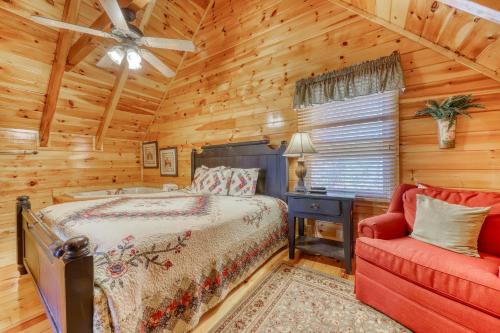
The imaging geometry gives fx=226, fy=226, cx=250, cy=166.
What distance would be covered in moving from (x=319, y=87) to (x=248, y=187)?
4.90ft

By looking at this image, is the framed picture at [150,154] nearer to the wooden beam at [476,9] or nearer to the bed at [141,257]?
the bed at [141,257]

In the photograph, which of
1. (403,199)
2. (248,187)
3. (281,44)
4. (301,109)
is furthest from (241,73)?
(403,199)

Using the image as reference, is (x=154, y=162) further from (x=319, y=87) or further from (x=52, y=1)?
(x=319, y=87)

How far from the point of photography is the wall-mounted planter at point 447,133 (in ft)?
6.51

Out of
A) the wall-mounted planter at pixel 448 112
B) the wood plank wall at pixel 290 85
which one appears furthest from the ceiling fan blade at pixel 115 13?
the wall-mounted planter at pixel 448 112

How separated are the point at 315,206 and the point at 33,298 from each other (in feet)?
8.47

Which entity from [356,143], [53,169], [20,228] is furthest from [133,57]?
Result: [53,169]

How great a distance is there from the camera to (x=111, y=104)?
3705 mm

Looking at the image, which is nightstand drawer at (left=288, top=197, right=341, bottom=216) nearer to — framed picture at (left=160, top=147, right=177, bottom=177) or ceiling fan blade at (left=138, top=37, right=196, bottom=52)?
ceiling fan blade at (left=138, top=37, right=196, bottom=52)

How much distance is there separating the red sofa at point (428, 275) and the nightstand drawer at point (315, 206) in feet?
1.38

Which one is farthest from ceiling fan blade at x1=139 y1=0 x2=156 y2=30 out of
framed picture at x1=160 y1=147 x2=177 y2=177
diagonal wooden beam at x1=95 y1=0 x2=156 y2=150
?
framed picture at x1=160 y1=147 x2=177 y2=177

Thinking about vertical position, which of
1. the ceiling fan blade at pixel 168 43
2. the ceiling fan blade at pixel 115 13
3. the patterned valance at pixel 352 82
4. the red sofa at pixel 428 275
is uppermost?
the ceiling fan blade at pixel 115 13

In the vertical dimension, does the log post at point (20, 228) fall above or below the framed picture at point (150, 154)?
below

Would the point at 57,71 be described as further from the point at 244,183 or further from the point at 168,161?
the point at 244,183
